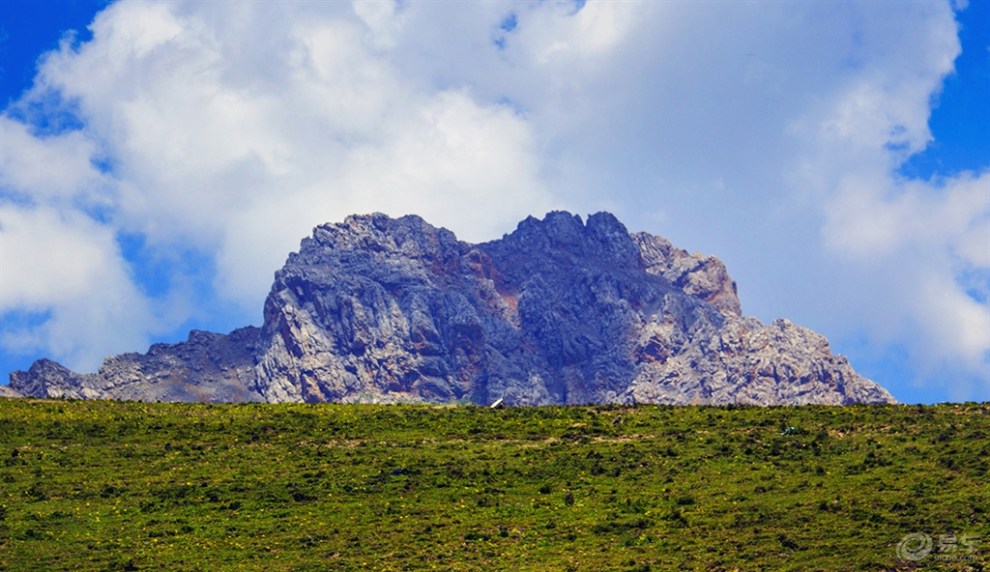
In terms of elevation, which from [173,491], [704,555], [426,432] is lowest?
[704,555]

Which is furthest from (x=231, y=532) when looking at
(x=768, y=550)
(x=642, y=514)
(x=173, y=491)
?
(x=768, y=550)

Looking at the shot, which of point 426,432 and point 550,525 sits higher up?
point 426,432

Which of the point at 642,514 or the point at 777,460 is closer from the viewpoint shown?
the point at 642,514

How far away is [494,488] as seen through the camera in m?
85.2

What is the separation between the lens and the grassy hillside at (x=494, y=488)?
7319 cm

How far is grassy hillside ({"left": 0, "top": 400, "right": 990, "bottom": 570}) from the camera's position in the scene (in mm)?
73188

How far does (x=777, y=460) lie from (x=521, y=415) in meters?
23.4

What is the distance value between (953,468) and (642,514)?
18.3m

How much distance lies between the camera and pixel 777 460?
8888cm

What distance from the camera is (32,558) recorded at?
242ft

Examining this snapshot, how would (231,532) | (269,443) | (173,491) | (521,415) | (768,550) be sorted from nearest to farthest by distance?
(768,550), (231,532), (173,491), (269,443), (521,415)

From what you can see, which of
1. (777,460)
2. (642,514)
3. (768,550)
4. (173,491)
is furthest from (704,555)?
(173,491)

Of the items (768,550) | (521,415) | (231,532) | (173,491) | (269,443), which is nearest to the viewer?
(768,550)

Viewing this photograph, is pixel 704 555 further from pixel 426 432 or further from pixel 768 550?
pixel 426 432
